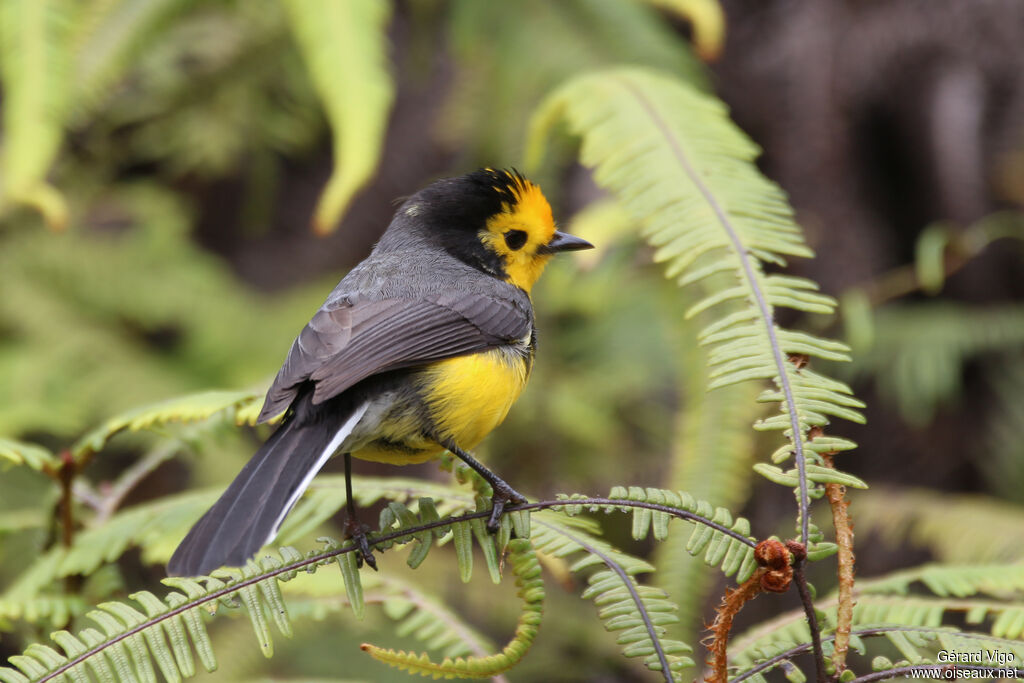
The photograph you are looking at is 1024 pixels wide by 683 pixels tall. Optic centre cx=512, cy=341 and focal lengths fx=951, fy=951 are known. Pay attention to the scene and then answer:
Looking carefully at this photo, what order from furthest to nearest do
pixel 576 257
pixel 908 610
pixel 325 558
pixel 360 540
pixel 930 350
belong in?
pixel 930 350 < pixel 576 257 < pixel 908 610 < pixel 360 540 < pixel 325 558

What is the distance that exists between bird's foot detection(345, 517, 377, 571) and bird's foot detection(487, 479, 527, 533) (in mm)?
252

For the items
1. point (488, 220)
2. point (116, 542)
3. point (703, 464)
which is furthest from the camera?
point (488, 220)

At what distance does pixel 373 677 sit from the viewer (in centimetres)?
392

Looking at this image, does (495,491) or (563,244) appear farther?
(563,244)

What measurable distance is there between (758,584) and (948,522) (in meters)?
2.47

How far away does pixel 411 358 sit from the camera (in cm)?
229

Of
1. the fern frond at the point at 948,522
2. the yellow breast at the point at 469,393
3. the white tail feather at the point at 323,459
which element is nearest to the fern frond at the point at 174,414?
the white tail feather at the point at 323,459

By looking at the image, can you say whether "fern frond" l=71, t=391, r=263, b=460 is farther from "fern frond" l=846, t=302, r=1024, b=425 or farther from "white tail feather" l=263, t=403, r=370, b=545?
"fern frond" l=846, t=302, r=1024, b=425

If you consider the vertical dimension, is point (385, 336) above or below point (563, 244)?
below

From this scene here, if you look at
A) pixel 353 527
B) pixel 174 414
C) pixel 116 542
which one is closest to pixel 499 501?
pixel 353 527

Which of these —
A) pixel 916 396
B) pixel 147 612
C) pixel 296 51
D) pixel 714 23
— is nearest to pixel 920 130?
pixel 916 396

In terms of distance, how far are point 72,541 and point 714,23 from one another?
2.73 metres

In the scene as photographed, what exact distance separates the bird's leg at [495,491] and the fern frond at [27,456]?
886 mm

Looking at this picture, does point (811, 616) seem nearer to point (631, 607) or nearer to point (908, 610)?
point (631, 607)
